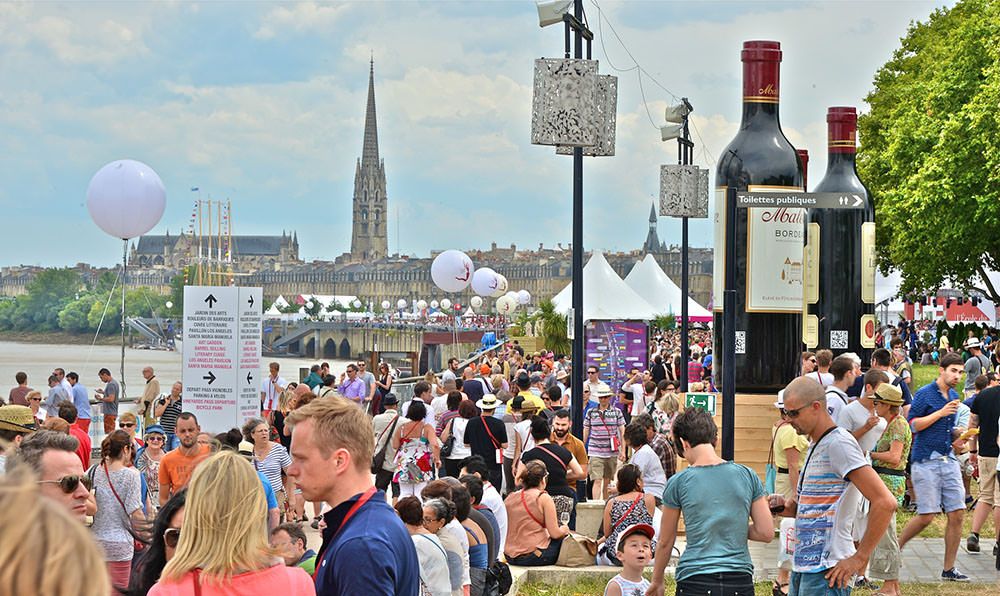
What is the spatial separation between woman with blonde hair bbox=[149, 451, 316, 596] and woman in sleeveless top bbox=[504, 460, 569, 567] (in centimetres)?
566

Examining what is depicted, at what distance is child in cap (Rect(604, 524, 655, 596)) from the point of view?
5746 mm

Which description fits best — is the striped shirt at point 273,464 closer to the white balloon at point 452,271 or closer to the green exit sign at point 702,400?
the green exit sign at point 702,400

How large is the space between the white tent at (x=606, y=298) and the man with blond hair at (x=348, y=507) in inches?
875

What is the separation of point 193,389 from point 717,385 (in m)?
5.43

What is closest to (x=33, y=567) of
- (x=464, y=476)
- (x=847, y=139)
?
(x=464, y=476)

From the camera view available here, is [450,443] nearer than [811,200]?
No

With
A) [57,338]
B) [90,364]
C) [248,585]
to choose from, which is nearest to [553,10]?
[248,585]

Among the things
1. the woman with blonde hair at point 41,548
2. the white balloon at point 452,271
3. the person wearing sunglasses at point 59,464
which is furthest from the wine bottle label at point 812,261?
the woman with blonde hair at point 41,548

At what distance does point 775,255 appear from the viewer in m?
12.3

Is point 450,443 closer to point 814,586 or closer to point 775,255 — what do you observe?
point 775,255

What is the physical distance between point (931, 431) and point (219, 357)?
669 centimetres

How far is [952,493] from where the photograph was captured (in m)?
8.41

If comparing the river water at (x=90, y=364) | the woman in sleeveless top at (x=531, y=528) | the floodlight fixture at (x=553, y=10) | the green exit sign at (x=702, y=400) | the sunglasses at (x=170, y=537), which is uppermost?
the floodlight fixture at (x=553, y=10)

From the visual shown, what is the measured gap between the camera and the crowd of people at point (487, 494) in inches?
116
